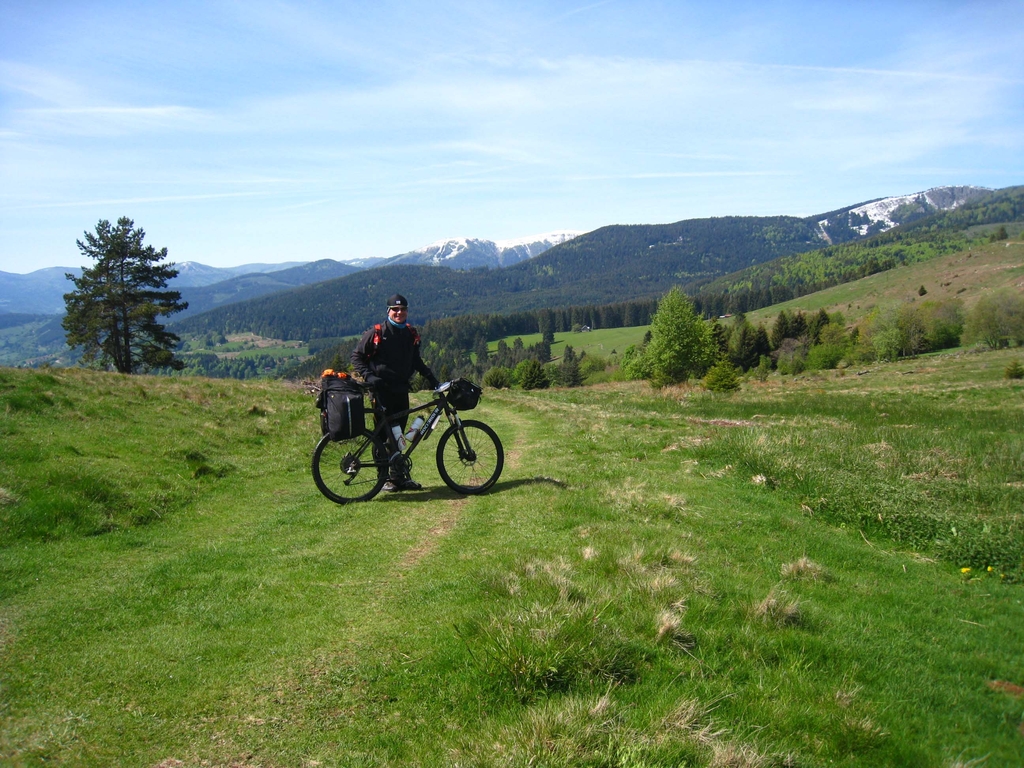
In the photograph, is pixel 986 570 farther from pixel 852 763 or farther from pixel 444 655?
pixel 444 655

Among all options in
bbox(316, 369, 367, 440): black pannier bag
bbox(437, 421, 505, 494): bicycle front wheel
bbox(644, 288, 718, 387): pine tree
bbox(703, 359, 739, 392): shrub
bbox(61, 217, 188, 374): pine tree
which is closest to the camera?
bbox(316, 369, 367, 440): black pannier bag

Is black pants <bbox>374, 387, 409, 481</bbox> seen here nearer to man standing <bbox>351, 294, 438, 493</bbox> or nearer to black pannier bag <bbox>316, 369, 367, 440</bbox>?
man standing <bbox>351, 294, 438, 493</bbox>

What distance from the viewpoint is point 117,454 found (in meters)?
9.88

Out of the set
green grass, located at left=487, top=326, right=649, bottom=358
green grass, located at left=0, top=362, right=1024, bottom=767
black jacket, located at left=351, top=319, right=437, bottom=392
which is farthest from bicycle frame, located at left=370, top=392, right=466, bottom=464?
green grass, located at left=487, top=326, right=649, bottom=358

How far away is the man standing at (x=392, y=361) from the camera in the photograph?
30.6ft

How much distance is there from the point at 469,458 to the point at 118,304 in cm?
4274

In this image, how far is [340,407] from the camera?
28.8 ft

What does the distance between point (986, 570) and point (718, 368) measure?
152ft

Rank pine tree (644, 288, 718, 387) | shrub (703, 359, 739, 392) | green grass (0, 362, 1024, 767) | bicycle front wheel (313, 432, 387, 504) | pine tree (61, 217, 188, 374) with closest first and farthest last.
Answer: green grass (0, 362, 1024, 767) < bicycle front wheel (313, 432, 387, 504) < pine tree (61, 217, 188, 374) < shrub (703, 359, 739, 392) < pine tree (644, 288, 718, 387)

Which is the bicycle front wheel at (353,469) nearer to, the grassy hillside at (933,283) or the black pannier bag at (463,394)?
the black pannier bag at (463,394)

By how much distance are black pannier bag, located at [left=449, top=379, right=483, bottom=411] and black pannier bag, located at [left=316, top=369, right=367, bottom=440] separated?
5.05ft

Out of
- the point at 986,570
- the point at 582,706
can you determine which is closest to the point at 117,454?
the point at 582,706

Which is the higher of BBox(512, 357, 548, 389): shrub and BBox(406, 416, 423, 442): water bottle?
BBox(406, 416, 423, 442): water bottle

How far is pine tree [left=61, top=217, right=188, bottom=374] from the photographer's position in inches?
1608
